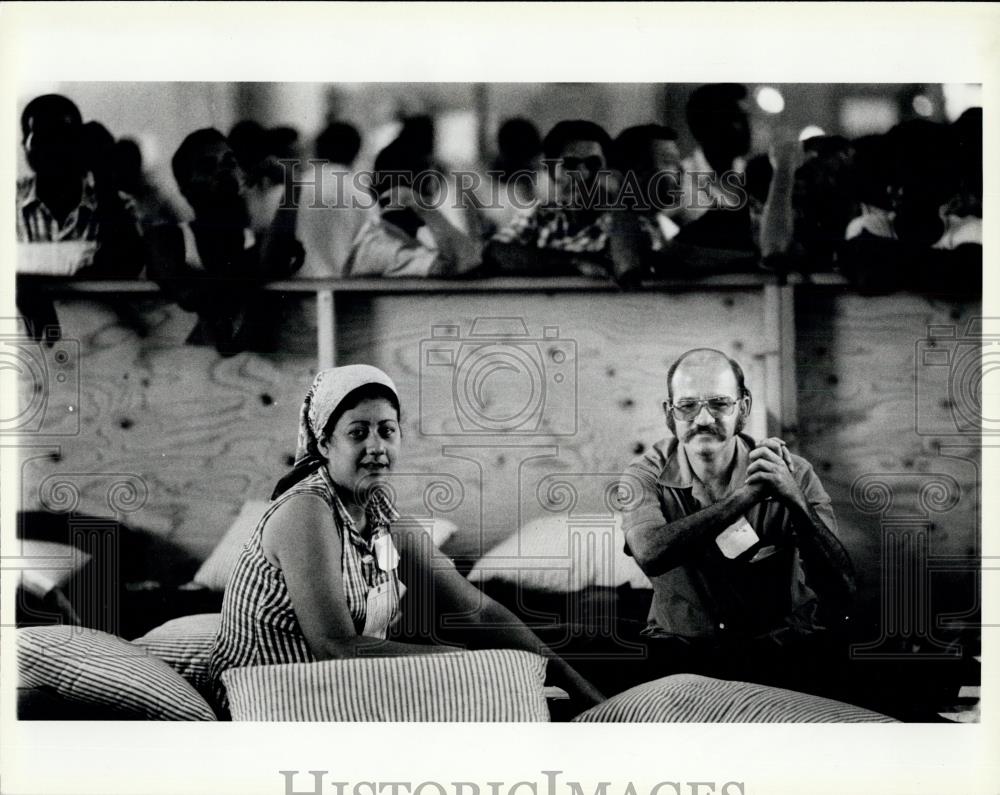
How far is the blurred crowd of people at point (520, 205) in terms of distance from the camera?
2.78 meters

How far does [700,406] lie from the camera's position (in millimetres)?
2809

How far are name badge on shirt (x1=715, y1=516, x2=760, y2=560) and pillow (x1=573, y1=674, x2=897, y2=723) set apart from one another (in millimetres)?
279

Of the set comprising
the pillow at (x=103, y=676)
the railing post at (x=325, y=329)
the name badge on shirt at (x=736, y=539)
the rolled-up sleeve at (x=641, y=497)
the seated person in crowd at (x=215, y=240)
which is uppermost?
the seated person in crowd at (x=215, y=240)

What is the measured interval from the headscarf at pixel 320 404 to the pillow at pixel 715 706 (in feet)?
2.16

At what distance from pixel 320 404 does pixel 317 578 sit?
377 mm

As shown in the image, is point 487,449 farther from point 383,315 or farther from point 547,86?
point 547,86

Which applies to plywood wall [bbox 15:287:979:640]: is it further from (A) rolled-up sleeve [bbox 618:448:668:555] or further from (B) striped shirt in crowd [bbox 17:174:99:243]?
(B) striped shirt in crowd [bbox 17:174:99:243]

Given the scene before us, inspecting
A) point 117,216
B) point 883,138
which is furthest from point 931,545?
point 117,216

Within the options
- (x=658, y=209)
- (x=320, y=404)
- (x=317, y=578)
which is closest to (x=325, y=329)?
(x=320, y=404)

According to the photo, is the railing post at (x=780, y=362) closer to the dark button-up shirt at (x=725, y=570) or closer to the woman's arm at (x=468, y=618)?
the dark button-up shirt at (x=725, y=570)

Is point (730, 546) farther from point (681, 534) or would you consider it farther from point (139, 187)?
point (139, 187)

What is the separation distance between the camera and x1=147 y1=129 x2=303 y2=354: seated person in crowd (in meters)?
2.79

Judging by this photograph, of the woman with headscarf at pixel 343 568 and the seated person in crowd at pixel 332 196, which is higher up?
the seated person in crowd at pixel 332 196

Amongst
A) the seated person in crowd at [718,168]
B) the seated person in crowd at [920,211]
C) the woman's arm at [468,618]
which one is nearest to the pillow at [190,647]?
the woman's arm at [468,618]
